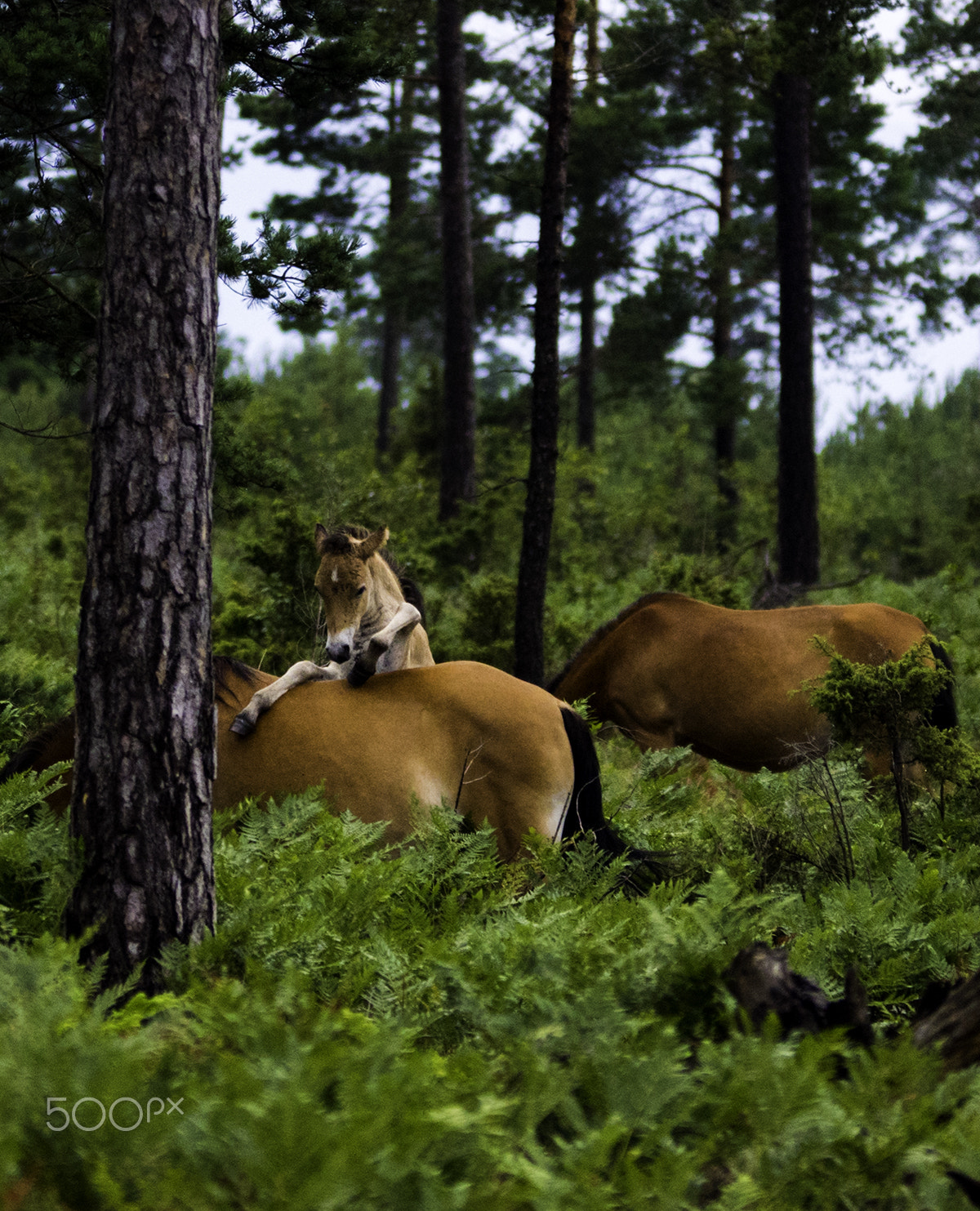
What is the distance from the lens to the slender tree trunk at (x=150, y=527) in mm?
3182

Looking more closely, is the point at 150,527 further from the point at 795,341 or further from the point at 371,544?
the point at 795,341

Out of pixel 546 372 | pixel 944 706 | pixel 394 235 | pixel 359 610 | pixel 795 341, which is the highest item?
pixel 394 235

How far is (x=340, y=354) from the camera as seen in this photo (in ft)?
128

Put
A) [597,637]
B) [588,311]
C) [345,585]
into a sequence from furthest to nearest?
[588,311], [597,637], [345,585]

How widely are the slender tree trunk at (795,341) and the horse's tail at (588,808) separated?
957 centimetres

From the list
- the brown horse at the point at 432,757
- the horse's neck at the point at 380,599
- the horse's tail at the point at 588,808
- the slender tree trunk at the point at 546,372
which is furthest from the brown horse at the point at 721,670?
the brown horse at the point at 432,757

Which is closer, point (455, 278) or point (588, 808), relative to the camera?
point (588, 808)

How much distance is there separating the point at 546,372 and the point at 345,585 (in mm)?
3831

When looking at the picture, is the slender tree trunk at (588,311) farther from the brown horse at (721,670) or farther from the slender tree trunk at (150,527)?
the slender tree trunk at (150,527)

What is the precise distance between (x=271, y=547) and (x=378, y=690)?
4.75 metres

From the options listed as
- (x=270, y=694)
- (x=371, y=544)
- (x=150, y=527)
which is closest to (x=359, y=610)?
(x=371, y=544)

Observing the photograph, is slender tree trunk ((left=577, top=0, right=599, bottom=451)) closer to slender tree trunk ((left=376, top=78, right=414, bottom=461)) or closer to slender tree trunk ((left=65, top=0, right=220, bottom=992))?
slender tree trunk ((left=376, top=78, right=414, bottom=461))

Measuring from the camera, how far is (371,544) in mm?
6113

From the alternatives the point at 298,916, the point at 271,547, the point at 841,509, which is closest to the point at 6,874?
the point at 298,916
